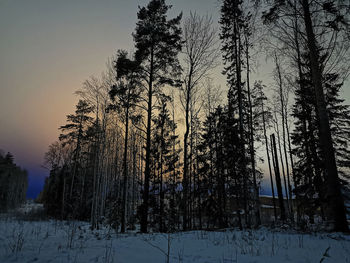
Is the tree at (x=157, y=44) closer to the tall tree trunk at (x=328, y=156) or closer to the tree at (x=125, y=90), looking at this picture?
the tree at (x=125, y=90)

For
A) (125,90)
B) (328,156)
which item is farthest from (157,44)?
(328,156)

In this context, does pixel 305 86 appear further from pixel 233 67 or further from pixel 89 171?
pixel 89 171

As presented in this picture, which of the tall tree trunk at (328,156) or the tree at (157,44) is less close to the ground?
the tree at (157,44)

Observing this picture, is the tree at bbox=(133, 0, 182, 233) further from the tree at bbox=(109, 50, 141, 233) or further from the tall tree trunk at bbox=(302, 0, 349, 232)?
the tall tree trunk at bbox=(302, 0, 349, 232)

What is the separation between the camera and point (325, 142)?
6508 mm

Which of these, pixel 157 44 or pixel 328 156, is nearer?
pixel 328 156

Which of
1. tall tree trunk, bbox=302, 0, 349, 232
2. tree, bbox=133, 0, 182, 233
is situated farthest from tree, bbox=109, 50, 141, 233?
tall tree trunk, bbox=302, 0, 349, 232

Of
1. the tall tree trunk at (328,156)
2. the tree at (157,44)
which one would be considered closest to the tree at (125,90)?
the tree at (157,44)

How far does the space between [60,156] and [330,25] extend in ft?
91.4

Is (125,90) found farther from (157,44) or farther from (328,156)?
(328,156)

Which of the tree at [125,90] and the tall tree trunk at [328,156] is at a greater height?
the tree at [125,90]

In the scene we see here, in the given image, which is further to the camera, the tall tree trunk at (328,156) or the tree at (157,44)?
the tree at (157,44)

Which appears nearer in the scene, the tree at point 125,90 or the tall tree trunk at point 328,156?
the tall tree trunk at point 328,156

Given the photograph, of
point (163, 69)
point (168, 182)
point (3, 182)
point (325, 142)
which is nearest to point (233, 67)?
point (163, 69)
